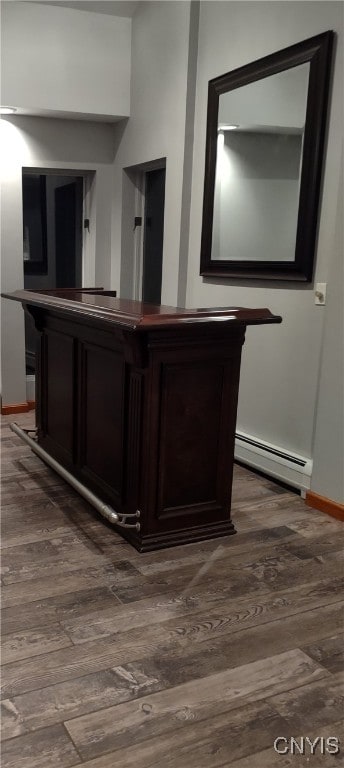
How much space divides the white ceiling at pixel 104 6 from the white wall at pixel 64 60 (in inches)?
1.5

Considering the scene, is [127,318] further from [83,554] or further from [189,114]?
[189,114]

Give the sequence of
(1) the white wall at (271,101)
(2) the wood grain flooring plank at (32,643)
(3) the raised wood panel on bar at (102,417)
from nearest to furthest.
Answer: (2) the wood grain flooring plank at (32,643) < (3) the raised wood panel on bar at (102,417) < (1) the white wall at (271,101)

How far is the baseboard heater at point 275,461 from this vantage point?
3268 millimetres

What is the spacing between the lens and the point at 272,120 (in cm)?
334

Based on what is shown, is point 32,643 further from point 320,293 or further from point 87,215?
point 87,215

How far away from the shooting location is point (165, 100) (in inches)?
165

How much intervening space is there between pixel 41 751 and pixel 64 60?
4341 millimetres

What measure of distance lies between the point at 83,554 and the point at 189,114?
2.88m

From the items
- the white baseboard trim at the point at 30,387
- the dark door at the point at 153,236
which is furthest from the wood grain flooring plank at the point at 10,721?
the dark door at the point at 153,236

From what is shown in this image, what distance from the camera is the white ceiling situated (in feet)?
14.0

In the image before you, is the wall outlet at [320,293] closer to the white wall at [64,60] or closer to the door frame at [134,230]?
the door frame at [134,230]

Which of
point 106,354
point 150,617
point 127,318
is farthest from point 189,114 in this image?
point 150,617

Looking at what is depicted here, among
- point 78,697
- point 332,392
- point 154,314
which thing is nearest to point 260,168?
point 332,392

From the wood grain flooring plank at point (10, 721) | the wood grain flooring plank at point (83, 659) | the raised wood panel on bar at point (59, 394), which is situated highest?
the raised wood panel on bar at point (59, 394)
